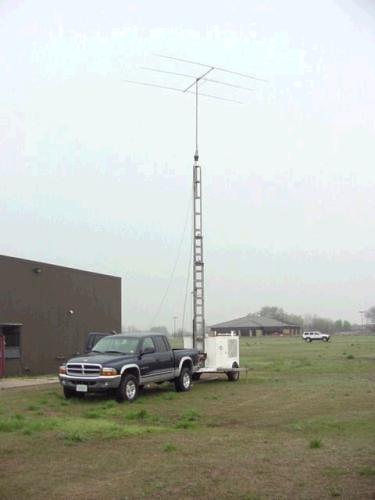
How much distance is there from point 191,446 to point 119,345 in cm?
807

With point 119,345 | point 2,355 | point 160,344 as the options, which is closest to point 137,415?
point 119,345

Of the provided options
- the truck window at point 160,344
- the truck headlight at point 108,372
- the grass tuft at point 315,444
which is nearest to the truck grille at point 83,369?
the truck headlight at point 108,372

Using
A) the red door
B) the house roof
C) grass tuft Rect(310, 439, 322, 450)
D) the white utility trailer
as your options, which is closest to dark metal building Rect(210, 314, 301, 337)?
the house roof

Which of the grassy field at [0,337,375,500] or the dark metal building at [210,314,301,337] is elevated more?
the grassy field at [0,337,375,500]

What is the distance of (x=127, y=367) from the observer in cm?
1628

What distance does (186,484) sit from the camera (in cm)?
730

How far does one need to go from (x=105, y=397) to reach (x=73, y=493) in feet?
32.5

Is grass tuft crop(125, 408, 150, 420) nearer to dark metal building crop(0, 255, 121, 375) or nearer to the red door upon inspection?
the red door

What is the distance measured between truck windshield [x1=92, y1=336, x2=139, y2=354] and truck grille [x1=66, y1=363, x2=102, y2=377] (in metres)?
1.19

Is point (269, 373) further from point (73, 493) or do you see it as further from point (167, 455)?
point (73, 493)

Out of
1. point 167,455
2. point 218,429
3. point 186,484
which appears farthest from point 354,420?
point 186,484

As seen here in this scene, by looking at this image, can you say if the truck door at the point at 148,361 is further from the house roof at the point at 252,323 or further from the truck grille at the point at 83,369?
the house roof at the point at 252,323

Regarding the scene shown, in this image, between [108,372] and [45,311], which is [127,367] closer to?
[108,372]

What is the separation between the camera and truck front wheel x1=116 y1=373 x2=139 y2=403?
627 inches
